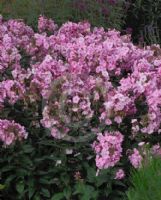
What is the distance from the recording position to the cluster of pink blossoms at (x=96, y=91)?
4.32m

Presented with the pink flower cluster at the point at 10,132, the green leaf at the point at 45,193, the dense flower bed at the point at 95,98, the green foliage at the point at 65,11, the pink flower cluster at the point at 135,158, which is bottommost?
the green leaf at the point at 45,193

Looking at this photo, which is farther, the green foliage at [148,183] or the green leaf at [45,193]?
the green leaf at [45,193]

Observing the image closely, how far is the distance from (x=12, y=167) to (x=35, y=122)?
0.36 meters

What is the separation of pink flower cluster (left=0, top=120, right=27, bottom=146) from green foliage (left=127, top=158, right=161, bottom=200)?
3.95ft

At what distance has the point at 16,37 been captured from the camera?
5.91m

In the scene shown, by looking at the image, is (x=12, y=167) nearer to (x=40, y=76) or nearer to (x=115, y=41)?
(x=40, y=76)

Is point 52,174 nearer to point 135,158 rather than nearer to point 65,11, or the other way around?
point 135,158

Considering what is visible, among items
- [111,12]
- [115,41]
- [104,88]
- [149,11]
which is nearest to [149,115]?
[104,88]

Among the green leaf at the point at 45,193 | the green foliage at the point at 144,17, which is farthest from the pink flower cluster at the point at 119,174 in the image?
the green foliage at the point at 144,17

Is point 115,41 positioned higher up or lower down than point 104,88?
higher up

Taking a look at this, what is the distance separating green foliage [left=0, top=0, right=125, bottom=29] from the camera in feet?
25.4

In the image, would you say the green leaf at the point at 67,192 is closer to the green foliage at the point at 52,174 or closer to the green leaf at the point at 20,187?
the green foliage at the point at 52,174

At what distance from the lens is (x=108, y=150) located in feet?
13.5

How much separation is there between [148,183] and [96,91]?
152 centimetres
